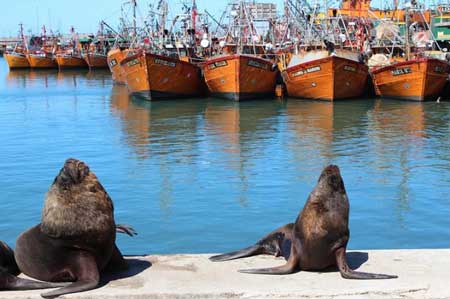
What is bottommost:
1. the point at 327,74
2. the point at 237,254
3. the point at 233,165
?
the point at 233,165

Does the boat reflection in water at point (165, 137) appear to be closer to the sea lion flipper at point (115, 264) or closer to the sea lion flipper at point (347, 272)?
the sea lion flipper at point (115, 264)

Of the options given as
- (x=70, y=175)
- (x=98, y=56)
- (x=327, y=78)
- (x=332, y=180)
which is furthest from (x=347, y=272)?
(x=98, y=56)

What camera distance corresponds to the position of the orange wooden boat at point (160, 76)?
98.6ft

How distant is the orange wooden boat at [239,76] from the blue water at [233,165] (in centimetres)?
117

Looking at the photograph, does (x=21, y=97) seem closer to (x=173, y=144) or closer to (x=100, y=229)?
(x=173, y=144)

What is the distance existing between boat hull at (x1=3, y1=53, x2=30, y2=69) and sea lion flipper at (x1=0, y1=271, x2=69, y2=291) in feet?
214

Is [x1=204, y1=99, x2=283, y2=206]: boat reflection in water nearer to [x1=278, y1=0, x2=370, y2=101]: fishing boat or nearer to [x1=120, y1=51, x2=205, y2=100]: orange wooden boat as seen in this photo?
[x1=278, y1=0, x2=370, y2=101]: fishing boat

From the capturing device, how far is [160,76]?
101 ft

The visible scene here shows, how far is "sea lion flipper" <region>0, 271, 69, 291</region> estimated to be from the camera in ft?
17.1

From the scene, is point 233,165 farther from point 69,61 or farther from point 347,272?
point 69,61

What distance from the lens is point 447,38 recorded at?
45938 mm

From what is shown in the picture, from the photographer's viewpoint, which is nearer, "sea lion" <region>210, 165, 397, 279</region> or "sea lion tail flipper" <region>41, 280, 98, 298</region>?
"sea lion tail flipper" <region>41, 280, 98, 298</region>

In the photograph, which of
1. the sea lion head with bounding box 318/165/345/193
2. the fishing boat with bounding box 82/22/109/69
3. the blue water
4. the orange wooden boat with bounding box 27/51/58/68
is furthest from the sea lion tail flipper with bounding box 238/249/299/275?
the orange wooden boat with bounding box 27/51/58/68

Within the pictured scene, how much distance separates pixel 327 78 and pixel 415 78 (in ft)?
10.6
